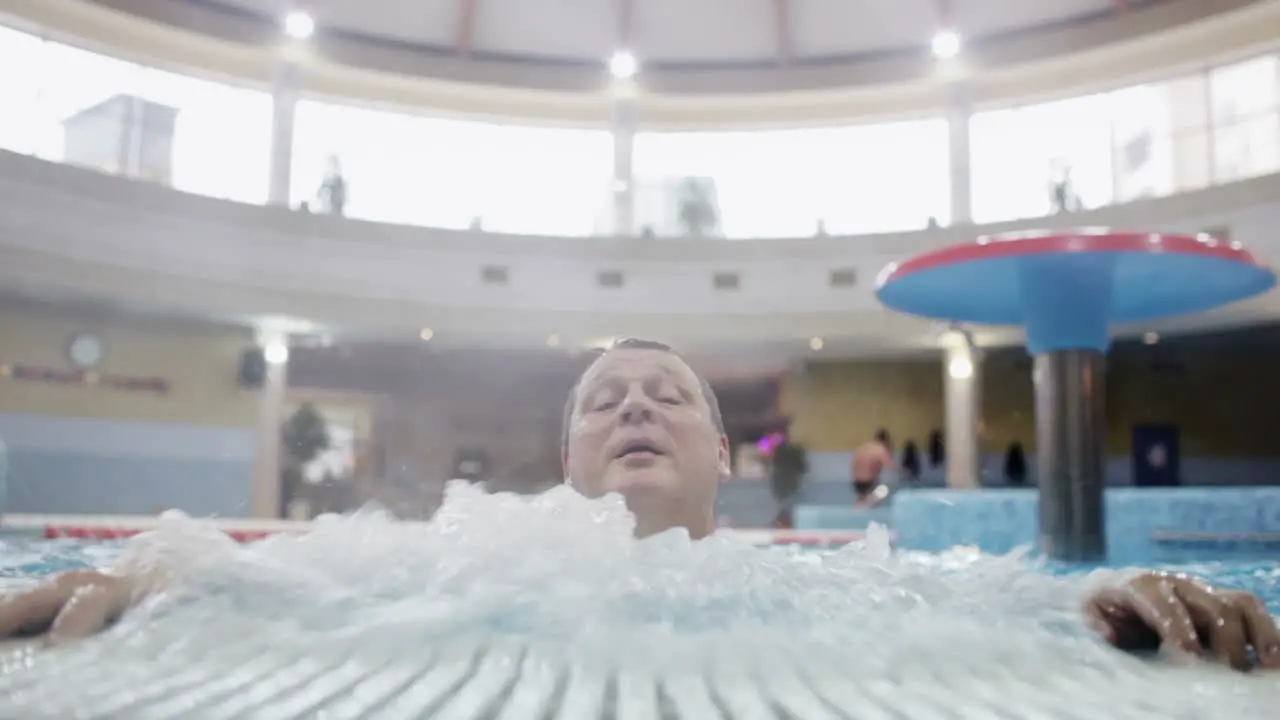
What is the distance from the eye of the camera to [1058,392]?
603 cm

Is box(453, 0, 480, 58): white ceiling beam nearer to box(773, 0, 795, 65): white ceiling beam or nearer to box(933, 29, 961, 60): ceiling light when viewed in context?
box(773, 0, 795, 65): white ceiling beam

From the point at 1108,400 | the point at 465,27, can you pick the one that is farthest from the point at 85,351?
the point at 1108,400

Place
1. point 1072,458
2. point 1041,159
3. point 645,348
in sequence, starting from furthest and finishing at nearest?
point 1041,159 < point 1072,458 < point 645,348

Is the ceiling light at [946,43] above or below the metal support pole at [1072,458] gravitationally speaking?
above

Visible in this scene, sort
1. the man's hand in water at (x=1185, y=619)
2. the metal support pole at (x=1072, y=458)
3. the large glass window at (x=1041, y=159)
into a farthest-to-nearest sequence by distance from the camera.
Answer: the large glass window at (x=1041, y=159) → the metal support pole at (x=1072, y=458) → the man's hand in water at (x=1185, y=619)

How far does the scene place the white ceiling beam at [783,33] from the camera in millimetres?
13414

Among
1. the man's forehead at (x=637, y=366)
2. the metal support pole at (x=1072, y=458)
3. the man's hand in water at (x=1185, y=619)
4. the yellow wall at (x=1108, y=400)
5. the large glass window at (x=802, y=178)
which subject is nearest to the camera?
the man's hand in water at (x=1185, y=619)

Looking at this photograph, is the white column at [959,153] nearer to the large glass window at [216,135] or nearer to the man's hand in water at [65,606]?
the large glass window at [216,135]

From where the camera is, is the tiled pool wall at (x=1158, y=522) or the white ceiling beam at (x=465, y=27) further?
the white ceiling beam at (x=465, y=27)

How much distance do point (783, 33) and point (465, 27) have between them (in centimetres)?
413

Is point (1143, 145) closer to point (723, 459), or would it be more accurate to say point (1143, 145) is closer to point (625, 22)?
point (625, 22)

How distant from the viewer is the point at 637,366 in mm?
2938

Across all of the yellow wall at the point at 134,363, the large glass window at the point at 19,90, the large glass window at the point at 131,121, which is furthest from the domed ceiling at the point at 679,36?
the yellow wall at the point at 134,363

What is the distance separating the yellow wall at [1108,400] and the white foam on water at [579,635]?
1236 cm
